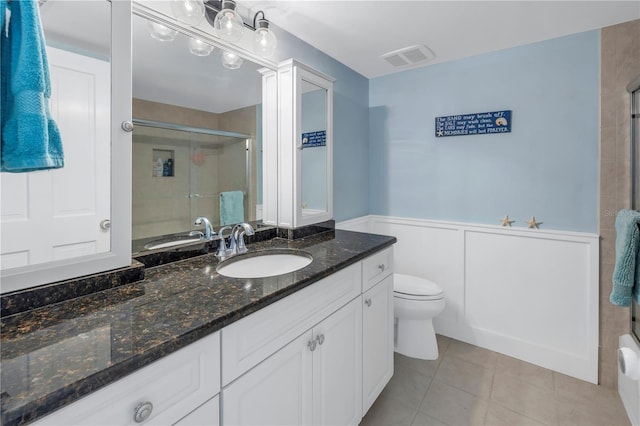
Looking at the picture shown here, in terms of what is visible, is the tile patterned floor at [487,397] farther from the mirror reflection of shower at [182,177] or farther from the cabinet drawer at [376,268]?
the mirror reflection of shower at [182,177]

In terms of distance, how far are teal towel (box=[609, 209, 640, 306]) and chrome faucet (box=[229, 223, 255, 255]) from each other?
1778mm

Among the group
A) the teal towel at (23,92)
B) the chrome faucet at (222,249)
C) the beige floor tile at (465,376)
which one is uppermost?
the teal towel at (23,92)

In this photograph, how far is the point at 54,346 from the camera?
2.15 feet

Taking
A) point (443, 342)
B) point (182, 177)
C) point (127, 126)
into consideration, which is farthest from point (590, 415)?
point (127, 126)

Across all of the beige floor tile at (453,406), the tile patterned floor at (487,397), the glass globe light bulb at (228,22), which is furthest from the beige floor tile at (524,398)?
the glass globe light bulb at (228,22)

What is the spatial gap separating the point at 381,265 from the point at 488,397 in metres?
1.04

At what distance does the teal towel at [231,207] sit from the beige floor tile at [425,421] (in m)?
1.41

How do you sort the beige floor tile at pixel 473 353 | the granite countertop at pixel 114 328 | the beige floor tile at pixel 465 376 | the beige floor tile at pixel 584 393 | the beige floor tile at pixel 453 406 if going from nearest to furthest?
the granite countertop at pixel 114 328
the beige floor tile at pixel 453 406
the beige floor tile at pixel 584 393
the beige floor tile at pixel 465 376
the beige floor tile at pixel 473 353

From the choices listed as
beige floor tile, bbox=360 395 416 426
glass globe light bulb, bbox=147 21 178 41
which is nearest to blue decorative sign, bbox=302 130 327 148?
glass globe light bulb, bbox=147 21 178 41

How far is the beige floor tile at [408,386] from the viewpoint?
1792 mm

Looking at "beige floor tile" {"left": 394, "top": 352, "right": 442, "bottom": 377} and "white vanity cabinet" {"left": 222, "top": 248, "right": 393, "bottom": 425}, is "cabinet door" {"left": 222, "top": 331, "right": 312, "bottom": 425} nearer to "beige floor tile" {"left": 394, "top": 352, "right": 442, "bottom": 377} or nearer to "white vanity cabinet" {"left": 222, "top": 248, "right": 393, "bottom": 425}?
"white vanity cabinet" {"left": 222, "top": 248, "right": 393, "bottom": 425}

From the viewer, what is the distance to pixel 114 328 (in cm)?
74

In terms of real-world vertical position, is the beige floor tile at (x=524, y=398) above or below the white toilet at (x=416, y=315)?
below

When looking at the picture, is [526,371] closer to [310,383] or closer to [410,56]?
[310,383]
